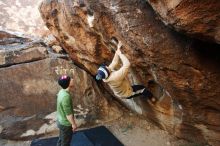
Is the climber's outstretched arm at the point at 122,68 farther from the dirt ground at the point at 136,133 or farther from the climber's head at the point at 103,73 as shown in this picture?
the dirt ground at the point at 136,133

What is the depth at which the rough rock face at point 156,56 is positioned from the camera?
5.66m

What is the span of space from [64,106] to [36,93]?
120 inches

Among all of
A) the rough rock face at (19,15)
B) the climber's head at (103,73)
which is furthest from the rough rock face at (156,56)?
the rough rock face at (19,15)

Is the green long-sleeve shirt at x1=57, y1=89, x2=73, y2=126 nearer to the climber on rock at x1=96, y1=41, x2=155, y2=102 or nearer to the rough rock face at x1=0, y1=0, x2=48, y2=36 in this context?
the climber on rock at x1=96, y1=41, x2=155, y2=102

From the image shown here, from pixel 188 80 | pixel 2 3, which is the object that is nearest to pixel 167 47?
pixel 188 80

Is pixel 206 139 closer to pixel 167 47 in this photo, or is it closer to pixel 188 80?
pixel 188 80

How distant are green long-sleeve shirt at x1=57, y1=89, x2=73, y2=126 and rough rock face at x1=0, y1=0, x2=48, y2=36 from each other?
76.9 feet

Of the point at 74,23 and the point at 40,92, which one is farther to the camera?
the point at 40,92

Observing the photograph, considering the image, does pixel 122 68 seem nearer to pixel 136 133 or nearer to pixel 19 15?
pixel 136 133

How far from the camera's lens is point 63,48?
9594 millimetres

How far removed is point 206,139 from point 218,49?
2.37 metres

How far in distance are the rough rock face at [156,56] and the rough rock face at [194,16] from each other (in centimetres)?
69

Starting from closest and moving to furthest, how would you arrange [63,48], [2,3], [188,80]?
[188,80] < [63,48] < [2,3]

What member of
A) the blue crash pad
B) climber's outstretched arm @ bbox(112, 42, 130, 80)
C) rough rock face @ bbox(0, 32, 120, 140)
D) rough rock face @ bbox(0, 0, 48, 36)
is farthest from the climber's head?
rough rock face @ bbox(0, 0, 48, 36)
